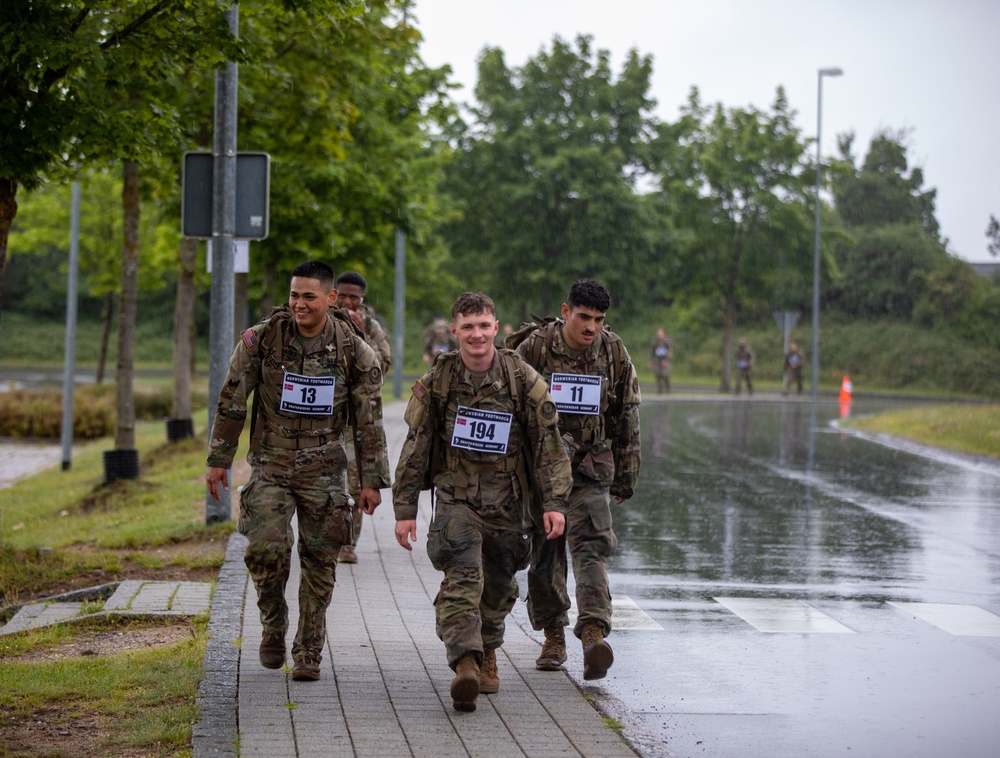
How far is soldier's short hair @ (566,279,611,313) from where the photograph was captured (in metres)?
6.60

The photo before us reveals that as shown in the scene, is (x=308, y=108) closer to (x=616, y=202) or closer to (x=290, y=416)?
(x=290, y=416)

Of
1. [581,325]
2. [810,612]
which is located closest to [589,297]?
[581,325]

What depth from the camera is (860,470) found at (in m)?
18.0

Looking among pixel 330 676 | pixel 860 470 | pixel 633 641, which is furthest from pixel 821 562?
pixel 860 470

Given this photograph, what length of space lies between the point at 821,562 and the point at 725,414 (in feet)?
69.4

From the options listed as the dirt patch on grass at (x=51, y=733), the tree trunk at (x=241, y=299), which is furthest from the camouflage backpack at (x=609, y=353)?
the tree trunk at (x=241, y=299)

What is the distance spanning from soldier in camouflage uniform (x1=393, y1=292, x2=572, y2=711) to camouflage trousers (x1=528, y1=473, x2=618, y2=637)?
0.40 meters

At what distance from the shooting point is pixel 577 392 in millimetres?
6676

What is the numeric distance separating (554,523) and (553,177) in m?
39.9

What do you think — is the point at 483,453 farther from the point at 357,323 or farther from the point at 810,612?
the point at 357,323

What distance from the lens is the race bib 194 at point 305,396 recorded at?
6.16 metres

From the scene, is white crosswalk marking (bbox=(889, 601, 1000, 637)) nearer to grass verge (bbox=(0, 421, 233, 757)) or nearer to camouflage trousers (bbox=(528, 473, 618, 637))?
camouflage trousers (bbox=(528, 473, 618, 637))

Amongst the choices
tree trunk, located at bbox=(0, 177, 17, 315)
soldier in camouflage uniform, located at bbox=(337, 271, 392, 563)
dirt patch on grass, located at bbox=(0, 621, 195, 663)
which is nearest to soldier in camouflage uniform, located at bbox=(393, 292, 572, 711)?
dirt patch on grass, located at bbox=(0, 621, 195, 663)

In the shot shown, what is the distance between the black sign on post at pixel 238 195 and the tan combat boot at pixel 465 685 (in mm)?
5735
